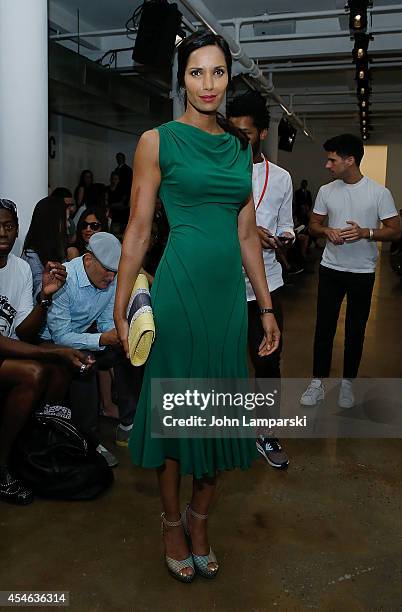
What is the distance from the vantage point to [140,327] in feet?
5.03

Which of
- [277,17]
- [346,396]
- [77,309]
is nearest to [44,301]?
[77,309]

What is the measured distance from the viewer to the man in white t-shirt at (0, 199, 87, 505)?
89.4 inches

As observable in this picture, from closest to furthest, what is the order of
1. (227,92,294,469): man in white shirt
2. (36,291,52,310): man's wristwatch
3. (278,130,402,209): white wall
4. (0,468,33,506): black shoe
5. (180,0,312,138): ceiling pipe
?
(0,468,33,506): black shoe, (36,291,52,310): man's wristwatch, (227,92,294,469): man in white shirt, (180,0,312,138): ceiling pipe, (278,130,402,209): white wall

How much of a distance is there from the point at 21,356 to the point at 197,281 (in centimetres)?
107

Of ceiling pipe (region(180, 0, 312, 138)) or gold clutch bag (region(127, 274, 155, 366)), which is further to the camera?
ceiling pipe (region(180, 0, 312, 138))

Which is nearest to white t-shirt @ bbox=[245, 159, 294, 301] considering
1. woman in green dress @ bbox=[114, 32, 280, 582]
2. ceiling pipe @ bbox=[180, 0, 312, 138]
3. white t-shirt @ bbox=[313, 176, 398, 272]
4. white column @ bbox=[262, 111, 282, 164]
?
white t-shirt @ bbox=[313, 176, 398, 272]

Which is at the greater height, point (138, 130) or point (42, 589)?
point (138, 130)

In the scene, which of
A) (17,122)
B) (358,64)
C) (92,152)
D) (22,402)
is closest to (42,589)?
(22,402)

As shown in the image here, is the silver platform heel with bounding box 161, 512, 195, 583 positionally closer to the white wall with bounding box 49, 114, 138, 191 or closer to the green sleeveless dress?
the green sleeveless dress

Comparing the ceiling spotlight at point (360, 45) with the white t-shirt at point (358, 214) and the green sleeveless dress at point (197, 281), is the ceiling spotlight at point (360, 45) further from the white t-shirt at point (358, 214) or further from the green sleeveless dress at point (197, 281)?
the green sleeveless dress at point (197, 281)

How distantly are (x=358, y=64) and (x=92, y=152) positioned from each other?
6219 millimetres

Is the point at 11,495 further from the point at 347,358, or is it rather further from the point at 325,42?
the point at 325,42

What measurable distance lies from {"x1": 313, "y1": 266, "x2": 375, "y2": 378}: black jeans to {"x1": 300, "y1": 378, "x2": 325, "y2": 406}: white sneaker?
0.05 m

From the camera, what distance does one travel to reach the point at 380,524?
2176 millimetres
